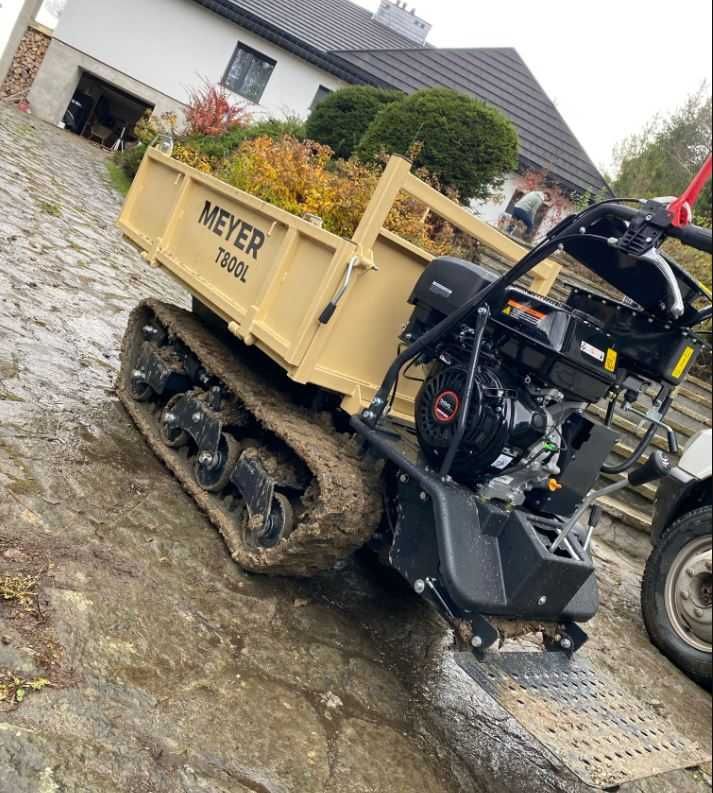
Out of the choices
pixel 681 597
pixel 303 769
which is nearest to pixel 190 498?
pixel 303 769

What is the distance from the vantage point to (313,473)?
3.82 meters

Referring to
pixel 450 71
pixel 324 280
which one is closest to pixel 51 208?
pixel 324 280

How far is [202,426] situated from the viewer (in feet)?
15.3

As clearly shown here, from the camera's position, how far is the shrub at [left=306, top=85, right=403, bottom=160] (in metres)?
14.7

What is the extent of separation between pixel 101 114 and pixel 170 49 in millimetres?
6449

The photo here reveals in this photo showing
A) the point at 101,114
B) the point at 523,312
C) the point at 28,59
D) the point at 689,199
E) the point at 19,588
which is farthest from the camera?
the point at 101,114

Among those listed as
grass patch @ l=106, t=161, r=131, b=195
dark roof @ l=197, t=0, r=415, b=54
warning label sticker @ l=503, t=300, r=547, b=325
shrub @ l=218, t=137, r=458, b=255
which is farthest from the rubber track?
dark roof @ l=197, t=0, r=415, b=54

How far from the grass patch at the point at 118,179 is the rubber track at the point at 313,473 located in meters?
11.4

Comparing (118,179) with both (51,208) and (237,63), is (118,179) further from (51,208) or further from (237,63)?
(51,208)

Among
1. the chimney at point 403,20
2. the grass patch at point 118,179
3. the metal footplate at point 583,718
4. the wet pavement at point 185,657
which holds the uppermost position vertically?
the chimney at point 403,20

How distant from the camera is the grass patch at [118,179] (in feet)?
51.1

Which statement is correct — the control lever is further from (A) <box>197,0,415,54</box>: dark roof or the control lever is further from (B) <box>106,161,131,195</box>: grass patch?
(A) <box>197,0,415,54</box>: dark roof

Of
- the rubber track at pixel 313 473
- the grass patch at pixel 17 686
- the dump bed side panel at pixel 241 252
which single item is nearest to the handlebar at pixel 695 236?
the dump bed side panel at pixel 241 252

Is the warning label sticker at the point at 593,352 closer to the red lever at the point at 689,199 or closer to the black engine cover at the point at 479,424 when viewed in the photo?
the black engine cover at the point at 479,424
